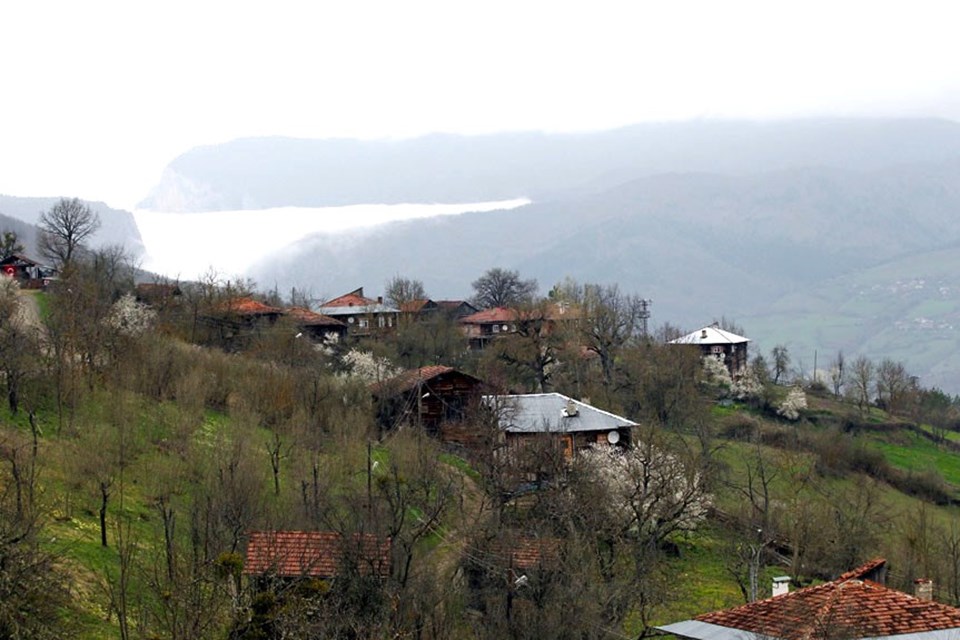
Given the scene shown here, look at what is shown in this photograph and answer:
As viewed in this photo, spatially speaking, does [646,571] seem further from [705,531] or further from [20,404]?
[20,404]

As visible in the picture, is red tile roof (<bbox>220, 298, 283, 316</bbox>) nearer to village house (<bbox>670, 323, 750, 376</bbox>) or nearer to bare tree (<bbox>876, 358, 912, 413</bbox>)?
village house (<bbox>670, 323, 750, 376</bbox>)

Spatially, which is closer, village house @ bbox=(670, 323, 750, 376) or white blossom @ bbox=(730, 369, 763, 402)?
white blossom @ bbox=(730, 369, 763, 402)

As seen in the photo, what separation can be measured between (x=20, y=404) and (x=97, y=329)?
28.1ft

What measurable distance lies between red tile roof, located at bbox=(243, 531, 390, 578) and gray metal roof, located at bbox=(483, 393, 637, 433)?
20820 mm

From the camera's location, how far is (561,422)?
55.0 meters

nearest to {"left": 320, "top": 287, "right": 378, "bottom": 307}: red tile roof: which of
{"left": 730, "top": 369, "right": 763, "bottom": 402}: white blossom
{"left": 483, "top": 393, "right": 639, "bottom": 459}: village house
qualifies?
{"left": 730, "top": 369, "right": 763, "bottom": 402}: white blossom

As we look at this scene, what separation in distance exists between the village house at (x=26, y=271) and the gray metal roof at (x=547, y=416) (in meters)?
34.9

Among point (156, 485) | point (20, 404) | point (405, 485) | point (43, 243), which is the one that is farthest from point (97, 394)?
point (43, 243)

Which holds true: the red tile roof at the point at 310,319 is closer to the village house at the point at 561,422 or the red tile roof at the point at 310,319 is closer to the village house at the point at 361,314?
the village house at the point at 361,314

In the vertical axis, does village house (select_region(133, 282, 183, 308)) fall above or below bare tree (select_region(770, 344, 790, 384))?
above

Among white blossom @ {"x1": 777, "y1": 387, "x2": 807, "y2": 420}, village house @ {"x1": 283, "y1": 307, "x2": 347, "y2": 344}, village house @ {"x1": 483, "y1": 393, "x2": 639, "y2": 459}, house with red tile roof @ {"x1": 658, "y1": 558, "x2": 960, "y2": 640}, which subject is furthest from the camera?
village house @ {"x1": 283, "y1": 307, "x2": 347, "y2": 344}

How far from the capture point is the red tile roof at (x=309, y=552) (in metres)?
30.3

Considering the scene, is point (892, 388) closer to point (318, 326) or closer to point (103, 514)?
point (318, 326)

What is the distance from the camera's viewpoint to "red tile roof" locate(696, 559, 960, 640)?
928 inches
